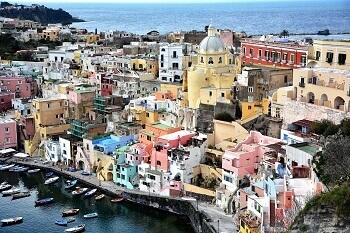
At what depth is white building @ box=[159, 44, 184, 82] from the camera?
43188mm

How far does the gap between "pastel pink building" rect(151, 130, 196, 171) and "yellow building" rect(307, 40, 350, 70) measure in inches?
347

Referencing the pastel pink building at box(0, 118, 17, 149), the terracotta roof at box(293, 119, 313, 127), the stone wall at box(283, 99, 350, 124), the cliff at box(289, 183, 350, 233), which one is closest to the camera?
the cliff at box(289, 183, 350, 233)

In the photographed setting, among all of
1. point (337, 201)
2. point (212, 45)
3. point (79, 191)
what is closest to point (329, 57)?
point (212, 45)

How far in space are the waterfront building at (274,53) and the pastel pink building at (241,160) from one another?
874 centimetres

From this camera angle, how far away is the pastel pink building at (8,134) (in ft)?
127

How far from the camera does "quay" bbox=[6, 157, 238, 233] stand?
24.9 meters

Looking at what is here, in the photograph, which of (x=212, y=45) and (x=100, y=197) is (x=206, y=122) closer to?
(x=212, y=45)

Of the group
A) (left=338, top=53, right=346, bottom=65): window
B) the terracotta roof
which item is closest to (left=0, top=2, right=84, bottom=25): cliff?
(left=338, top=53, right=346, bottom=65): window

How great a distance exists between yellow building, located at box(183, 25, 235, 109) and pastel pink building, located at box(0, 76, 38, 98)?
703 inches

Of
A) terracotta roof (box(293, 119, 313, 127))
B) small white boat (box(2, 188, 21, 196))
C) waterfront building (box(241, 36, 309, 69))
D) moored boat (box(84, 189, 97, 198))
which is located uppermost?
waterfront building (box(241, 36, 309, 69))

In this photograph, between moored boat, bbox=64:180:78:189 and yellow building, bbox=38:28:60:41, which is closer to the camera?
Result: moored boat, bbox=64:180:78:189

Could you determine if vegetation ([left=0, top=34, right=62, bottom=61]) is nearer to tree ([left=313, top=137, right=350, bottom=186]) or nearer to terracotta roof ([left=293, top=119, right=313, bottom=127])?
terracotta roof ([left=293, top=119, right=313, bottom=127])

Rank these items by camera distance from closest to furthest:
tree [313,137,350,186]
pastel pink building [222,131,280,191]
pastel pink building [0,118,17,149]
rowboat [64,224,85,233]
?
tree [313,137,350,186]
rowboat [64,224,85,233]
pastel pink building [222,131,280,191]
pastel pink building [0,118,17,149]

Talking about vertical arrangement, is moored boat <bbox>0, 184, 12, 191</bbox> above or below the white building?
below
